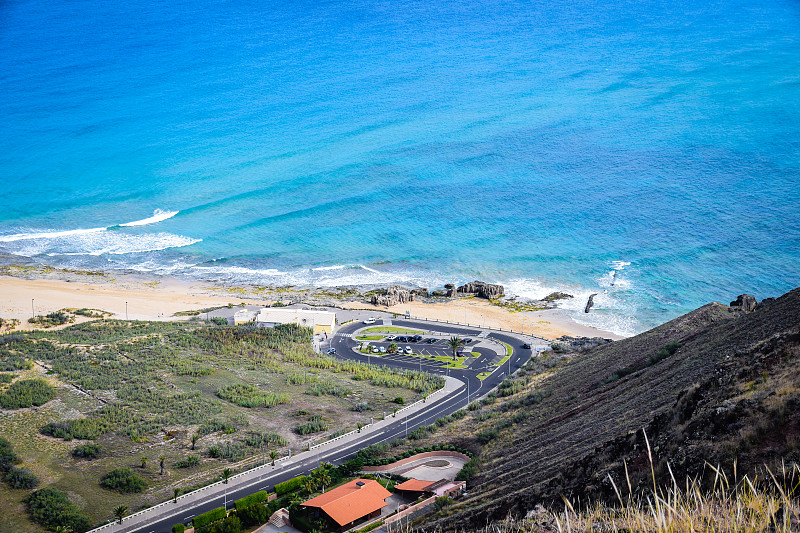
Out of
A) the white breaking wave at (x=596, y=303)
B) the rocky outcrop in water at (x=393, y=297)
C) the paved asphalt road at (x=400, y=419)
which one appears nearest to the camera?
the paved asphalt road at (x=400, y=419)

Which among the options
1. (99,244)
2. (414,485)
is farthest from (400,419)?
(99,244)

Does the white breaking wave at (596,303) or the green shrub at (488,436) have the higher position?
the green shrub at (488,436)

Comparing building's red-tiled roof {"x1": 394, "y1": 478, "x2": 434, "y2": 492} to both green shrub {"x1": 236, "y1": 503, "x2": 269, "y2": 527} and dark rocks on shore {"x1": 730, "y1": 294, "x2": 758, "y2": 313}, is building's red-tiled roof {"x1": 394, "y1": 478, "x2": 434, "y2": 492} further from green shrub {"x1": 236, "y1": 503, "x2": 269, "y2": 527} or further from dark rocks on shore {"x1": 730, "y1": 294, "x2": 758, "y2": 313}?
dark rocks on shore {"x1": 730, "y1": 294, "x2": 758, "y2": 313}

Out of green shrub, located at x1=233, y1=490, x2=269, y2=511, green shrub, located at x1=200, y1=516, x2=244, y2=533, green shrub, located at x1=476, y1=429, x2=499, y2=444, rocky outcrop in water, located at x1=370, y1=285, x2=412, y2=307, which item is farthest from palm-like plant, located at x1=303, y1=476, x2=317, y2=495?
rocky outcrop in water, located at x1=370, y1=285, x2=412, y2=307

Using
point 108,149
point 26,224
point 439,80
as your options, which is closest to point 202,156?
point 108,149

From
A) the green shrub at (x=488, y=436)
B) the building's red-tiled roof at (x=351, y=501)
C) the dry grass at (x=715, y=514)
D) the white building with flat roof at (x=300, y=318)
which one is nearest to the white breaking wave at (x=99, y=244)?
the white building with flat roof at (x=300, y=318)

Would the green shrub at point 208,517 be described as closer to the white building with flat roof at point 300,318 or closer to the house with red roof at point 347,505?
the house with red roof at point 347,505
